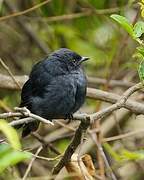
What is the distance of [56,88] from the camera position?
176 inches

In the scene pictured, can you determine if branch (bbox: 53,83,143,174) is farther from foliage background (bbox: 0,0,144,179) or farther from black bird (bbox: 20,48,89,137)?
foliage background (bbox: 0,0,144,179)

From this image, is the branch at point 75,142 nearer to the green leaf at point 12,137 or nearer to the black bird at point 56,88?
the black bird at point 56,88

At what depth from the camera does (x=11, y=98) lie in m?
6.19

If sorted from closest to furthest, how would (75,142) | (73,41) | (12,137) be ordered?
(12,137) → (75,142) → (73,41)

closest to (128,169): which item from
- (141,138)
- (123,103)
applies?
(141,138)

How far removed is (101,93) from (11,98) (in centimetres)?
167

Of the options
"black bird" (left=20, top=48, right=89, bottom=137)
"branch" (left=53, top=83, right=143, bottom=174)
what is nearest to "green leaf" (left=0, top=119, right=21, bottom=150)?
"branch" (left=53, top=83, right=143, bottom=174)

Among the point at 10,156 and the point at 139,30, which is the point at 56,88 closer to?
the point at 139,30

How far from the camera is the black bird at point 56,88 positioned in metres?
4.41

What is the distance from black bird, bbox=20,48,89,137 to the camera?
4.41 metres

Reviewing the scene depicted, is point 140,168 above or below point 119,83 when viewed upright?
below

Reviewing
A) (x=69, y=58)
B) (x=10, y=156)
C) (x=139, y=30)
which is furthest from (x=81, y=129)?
(x=69, y=58)

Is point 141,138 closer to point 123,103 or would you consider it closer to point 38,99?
point 38,99

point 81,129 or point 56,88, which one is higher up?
point 81,129
